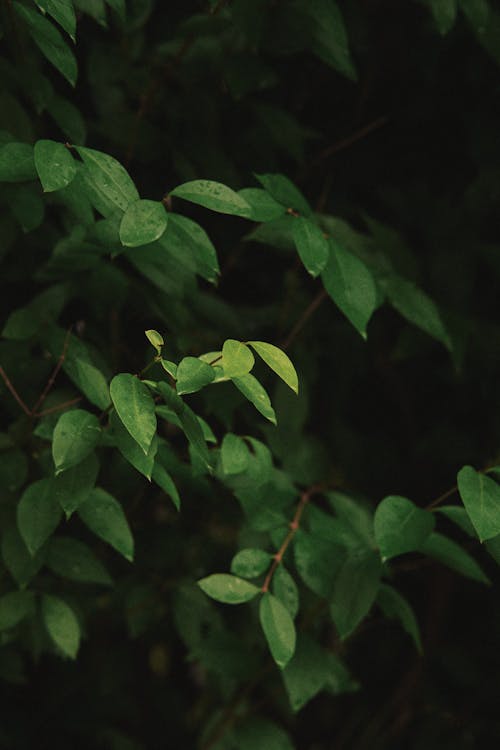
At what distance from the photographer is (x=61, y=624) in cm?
112

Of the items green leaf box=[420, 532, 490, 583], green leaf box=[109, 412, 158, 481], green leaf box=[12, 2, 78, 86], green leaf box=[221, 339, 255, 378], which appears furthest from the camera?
green leaf box=[420, 532, 490, 583]

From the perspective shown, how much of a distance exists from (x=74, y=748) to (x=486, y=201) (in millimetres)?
1528

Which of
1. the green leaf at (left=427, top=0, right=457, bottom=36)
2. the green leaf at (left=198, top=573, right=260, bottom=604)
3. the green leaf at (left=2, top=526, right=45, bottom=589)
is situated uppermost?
the green leaf at (left=427, top=0, right=457, bottom=36)

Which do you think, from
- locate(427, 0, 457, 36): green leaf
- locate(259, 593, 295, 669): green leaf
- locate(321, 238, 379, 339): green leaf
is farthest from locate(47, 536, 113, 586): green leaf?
locate(427, 0, 457, 36): green leaf

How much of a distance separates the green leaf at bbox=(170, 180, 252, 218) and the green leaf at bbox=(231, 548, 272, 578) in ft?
1.43

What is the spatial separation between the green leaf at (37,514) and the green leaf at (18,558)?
0.29 ft

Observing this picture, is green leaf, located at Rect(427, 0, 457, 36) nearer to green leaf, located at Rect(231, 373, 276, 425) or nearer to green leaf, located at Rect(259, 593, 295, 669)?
green leaf, located at Rect(231, 373, 276, 425)

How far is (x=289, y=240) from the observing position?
1233 mm

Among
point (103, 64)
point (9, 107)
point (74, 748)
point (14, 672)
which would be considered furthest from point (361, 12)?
point (74, 748)

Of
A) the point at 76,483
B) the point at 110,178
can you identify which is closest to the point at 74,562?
the point at 76,483

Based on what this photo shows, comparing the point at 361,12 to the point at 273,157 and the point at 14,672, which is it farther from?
the point at 14,672

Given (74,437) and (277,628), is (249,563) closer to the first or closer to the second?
(277,628)

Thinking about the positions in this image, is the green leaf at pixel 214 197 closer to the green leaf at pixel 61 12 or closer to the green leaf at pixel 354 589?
the green leaf at pixel 61 12

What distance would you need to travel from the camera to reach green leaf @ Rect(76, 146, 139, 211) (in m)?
0.90
